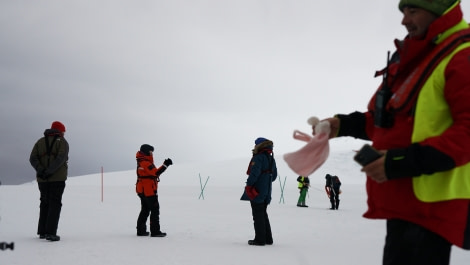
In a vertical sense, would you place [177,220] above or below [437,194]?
below

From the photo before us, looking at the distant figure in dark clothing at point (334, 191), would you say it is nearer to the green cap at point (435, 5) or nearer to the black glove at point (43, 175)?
the black glove at point (43, 175)

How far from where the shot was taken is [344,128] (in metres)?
2.60

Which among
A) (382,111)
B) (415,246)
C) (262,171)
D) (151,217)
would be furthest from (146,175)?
(415,246)

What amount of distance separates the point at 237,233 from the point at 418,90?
338 inches

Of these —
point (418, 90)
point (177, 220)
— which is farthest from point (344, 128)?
point (177, 220)

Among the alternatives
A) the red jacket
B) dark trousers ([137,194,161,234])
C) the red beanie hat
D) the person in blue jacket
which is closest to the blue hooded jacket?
the person in blue jacket

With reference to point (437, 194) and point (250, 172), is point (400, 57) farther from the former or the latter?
point (250, 172)

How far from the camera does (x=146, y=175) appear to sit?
9625 mm

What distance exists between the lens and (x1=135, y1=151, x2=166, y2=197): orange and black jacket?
Result: 951 cm

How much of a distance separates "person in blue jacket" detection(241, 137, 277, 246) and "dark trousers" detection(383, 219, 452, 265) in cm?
629

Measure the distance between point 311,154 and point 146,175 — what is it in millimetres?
7642

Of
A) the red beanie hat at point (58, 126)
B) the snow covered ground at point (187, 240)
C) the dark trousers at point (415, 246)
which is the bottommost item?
the snow covered ground at point (187, 240)

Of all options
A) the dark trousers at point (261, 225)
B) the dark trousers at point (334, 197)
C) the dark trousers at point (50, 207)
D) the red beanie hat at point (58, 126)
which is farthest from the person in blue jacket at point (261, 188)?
the dark trousers at point (334, 197)

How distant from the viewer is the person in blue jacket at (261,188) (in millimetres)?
8480
